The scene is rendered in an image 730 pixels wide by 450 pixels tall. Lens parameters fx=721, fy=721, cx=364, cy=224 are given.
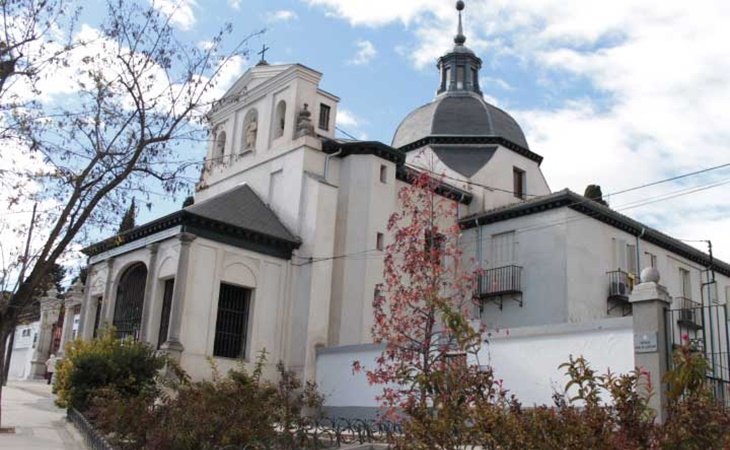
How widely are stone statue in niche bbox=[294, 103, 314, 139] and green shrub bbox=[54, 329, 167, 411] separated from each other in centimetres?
969

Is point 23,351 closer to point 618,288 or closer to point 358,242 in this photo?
point 358,242

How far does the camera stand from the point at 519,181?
105ft

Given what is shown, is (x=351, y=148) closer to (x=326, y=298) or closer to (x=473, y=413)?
(x=326, y=298)

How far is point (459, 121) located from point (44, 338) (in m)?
22.4

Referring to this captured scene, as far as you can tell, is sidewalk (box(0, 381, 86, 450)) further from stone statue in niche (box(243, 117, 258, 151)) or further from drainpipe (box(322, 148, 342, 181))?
stone statue in niche (box(243, 117, 258, 151))

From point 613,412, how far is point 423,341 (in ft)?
15.9

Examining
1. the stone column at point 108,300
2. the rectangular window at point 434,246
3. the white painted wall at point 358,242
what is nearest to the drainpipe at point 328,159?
the white painted wall at point 358,242

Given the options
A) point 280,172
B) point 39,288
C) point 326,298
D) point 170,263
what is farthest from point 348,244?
point 39,288

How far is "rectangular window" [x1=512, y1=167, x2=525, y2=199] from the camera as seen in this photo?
104ft

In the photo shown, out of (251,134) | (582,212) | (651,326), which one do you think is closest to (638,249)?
(582,212)

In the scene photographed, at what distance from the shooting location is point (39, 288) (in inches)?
542

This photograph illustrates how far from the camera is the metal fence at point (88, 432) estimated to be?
10734 mm

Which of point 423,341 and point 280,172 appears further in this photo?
point 280,172

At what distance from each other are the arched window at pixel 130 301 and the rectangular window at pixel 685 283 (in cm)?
2182
